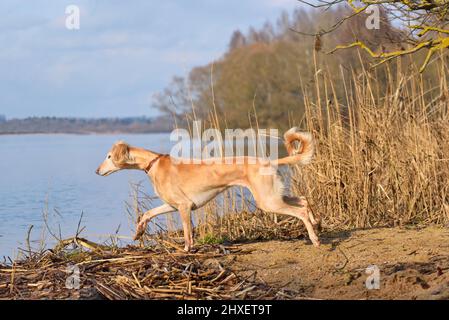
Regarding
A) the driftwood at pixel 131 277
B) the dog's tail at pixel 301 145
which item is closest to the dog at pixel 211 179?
the dog's tail at pixel 301 145

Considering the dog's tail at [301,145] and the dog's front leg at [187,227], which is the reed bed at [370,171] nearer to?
the dog's front leg at [187,227]

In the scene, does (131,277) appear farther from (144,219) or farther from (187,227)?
(144,219)

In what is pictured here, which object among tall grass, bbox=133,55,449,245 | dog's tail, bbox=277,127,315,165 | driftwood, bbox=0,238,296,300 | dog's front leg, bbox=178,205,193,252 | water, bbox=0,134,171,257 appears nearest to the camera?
driftwood, bbox=0,238,296,300

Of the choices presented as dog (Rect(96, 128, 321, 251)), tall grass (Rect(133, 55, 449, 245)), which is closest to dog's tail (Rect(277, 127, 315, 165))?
dog (Rect(96, 128, 321, 251))

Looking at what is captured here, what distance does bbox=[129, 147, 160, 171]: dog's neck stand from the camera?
26.1ft

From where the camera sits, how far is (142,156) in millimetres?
7984

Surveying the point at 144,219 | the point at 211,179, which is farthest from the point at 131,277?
the point at 211,179

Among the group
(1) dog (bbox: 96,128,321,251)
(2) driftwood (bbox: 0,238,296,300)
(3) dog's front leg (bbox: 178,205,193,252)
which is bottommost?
(2) driftwood (bbox: 0,238,296,300)

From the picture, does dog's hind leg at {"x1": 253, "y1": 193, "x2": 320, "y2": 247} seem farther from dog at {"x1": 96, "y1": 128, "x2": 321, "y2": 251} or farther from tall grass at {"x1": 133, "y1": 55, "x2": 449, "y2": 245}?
tall grass at {"x1": 133, "y1": 55, "x2": 449, "y2": 245}

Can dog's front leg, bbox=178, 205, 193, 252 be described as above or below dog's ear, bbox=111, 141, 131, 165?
below

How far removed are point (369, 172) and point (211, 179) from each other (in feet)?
7.47

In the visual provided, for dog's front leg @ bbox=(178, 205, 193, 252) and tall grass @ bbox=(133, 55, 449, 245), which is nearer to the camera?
dog's front leg @ bbox=(178, 205, 193, 252)

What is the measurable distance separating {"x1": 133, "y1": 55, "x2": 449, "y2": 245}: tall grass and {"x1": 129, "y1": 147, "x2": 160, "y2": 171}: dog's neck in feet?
4.36

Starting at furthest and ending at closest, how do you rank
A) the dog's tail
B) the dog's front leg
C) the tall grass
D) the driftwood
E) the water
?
the water, the tall grass, the dog's tail, the dog's front leg, the driftwood
